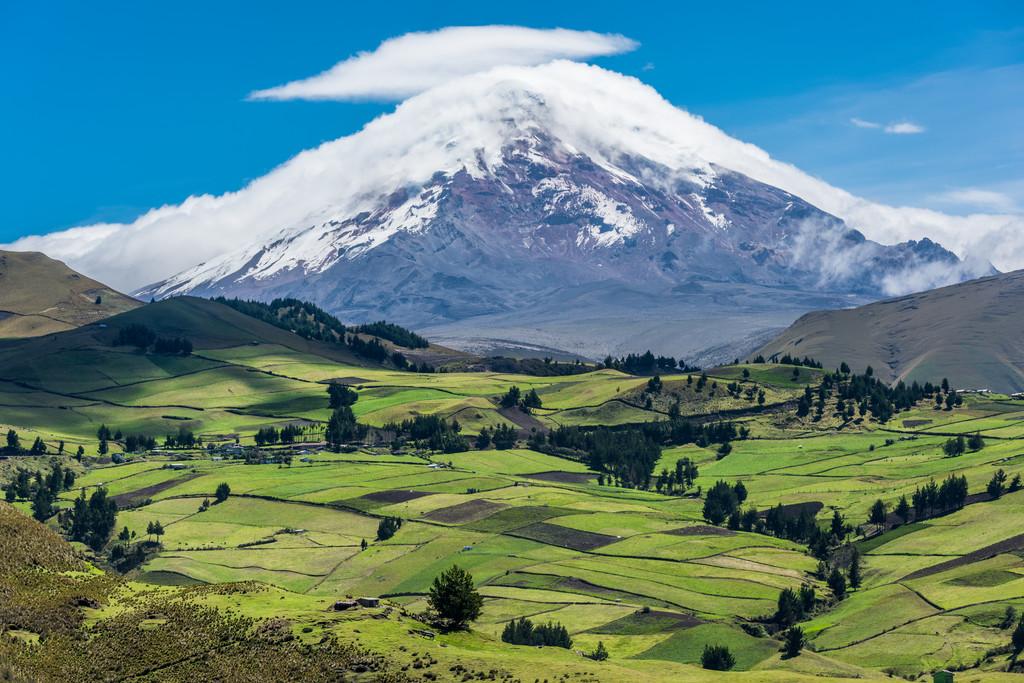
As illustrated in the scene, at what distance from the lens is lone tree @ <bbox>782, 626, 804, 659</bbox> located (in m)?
172

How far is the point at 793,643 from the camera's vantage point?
570 feet

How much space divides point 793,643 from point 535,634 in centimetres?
3169

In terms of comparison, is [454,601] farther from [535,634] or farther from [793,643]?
[793,643]

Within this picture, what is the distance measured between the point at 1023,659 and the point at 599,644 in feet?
155

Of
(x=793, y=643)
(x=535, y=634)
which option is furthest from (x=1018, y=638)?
(x=535, y=634)

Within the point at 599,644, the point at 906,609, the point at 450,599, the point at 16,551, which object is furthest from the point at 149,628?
the point at 906,609

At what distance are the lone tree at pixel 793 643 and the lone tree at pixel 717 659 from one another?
23.6ft

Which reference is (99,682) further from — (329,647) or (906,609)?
(906,609)

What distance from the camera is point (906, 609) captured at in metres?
191

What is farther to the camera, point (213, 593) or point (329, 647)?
point (213, 593)

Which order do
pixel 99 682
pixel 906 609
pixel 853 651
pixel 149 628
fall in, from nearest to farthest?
pixel 99 682 → pixel 149 628 → pixel 853 651 → pixel 906 609

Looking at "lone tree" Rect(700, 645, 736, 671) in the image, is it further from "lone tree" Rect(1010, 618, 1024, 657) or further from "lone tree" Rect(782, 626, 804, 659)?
"lone tree" Rect(1010, 618, 1024, 657)

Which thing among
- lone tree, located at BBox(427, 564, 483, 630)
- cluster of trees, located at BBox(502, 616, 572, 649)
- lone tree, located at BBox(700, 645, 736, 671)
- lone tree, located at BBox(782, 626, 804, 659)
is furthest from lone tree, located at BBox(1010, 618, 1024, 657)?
lone tree, located at BBox(427, 564, 483, 630)

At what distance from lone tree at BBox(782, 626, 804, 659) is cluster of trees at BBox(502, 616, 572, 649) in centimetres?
2642
